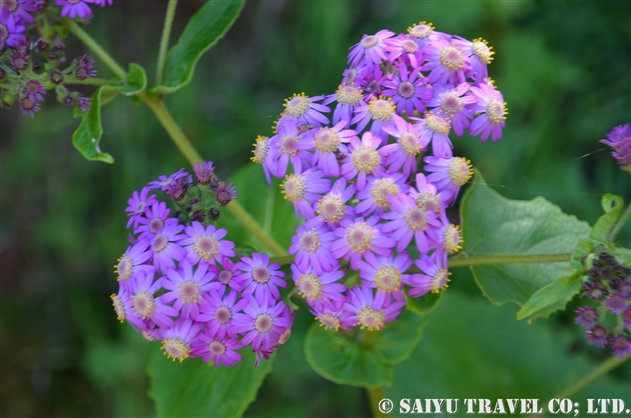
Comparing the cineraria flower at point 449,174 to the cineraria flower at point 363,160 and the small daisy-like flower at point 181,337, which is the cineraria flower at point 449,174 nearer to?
the cineraria flower at point 363,160

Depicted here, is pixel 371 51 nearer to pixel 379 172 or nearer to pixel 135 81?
pixel 379 172

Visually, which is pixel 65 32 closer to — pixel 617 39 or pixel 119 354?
pixel 119 354

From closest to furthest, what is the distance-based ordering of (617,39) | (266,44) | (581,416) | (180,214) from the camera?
(180,214), (581,416), (617,39), (266,44)

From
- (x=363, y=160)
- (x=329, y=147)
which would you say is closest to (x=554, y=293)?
(x=363, y=160)

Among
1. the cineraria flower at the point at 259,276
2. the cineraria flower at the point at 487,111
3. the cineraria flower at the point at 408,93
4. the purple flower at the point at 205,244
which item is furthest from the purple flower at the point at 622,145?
the purple flower at the point at 205,244

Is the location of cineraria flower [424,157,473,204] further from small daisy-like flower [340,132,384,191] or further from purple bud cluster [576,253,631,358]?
purple bud cluster [576,253,631,358]

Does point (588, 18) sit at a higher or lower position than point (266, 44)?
lower

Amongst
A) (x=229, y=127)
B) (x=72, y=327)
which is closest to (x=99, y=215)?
(x=72, y=327)
